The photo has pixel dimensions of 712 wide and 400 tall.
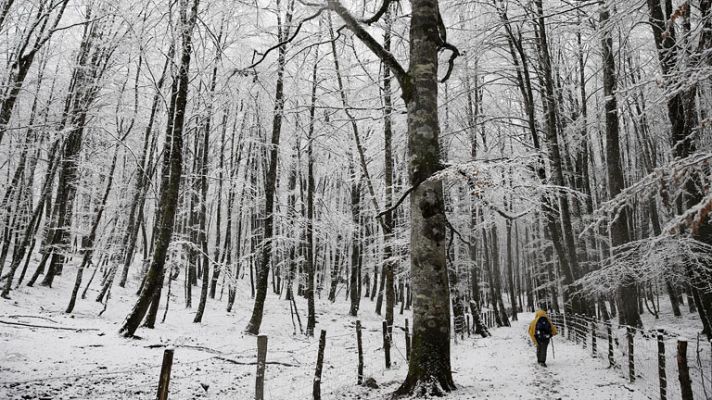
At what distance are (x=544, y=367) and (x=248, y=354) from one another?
7946 mm

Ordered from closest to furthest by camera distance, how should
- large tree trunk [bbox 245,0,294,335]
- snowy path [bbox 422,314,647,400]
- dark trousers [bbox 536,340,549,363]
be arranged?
snowy path [bbox 422,314,647,400] < dark trousers [bbox 536,340,549,363] < large tree trunk [bbox 245,0,294,335]

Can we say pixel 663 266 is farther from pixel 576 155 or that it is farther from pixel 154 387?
pixel 576 155

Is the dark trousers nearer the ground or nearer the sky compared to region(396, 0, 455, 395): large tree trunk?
nearer the ground

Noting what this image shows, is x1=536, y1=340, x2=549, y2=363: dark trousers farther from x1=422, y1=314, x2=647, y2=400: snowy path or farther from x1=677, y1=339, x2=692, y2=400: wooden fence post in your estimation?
x1=677, y1=339, x2=692, y2=400: wooden fence post

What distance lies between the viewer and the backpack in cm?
948

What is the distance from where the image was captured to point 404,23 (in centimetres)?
1196

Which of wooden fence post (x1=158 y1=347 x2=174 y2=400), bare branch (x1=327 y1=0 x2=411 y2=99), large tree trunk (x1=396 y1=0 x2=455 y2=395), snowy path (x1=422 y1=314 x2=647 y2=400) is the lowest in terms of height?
snowy path (x1=422 y1=314 x2=647 y2=400)

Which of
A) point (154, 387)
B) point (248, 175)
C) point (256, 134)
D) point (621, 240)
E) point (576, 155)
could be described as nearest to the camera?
point (154, 387)

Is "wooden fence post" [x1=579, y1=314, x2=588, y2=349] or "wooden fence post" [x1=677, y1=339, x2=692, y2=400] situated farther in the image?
"wooden fence post" [x1=579, y1=314, x2=588, y2=349]

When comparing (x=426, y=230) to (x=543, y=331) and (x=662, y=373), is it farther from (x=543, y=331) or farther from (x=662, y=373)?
(x=543, y=331)

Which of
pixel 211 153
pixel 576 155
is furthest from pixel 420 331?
pixel 211 153

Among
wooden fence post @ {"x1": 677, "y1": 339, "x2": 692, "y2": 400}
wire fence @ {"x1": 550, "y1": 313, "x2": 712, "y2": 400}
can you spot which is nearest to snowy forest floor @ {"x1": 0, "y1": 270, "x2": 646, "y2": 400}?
wire fence @ {"x1": 550, "y1": 313, "x2": 712, "y2": 400}

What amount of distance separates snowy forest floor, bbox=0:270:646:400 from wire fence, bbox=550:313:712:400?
0.35m

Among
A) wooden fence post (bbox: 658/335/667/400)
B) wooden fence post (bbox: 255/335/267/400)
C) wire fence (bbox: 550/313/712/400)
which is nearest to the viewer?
wire fence (bbox: 550/313/712/400)
